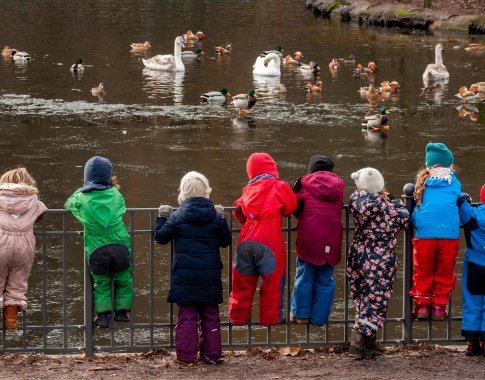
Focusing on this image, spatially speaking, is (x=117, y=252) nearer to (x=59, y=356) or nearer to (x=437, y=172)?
(x=59, y=356)

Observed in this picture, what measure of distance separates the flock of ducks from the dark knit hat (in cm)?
1720

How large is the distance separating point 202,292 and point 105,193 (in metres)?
1.17

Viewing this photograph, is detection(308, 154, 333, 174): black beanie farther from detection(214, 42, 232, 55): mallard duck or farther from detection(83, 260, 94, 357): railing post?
detection(214, 42, 232, 55): mallard duck

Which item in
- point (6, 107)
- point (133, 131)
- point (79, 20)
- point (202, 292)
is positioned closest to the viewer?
point (202, 292)

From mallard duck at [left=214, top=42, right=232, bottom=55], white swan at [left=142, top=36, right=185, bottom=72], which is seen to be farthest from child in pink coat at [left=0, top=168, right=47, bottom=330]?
mallard duck at [left=214, top=42, right=232, bottom=55]

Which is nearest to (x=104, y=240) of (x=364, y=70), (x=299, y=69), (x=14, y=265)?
(x=14, y=265)

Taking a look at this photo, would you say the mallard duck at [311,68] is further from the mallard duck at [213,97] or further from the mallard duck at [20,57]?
the mallard duck at [20,57]

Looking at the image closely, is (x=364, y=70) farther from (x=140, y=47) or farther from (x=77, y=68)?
(x=140, y=47)

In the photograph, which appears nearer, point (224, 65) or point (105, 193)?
point (105, 193)

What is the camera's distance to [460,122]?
27609mm

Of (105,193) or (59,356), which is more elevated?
(105,193)

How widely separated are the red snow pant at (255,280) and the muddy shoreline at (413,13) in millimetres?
41775

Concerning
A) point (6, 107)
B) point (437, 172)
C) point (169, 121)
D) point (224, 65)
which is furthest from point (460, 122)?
A: point (437, 172)

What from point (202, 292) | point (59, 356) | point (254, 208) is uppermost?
point (254, 208)
